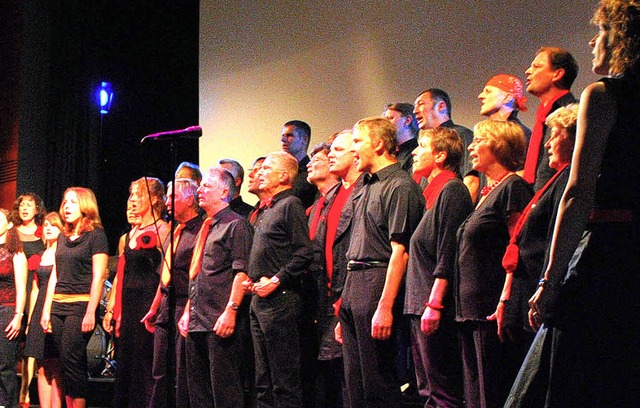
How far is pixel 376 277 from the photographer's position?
4234 mm

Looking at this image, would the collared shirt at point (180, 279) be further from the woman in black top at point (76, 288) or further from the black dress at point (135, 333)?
the woman in black top at point (76, 288)

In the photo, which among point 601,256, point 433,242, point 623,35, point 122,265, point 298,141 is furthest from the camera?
point 298,141

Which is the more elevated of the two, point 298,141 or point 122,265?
point 298,141

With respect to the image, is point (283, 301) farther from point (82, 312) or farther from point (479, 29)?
point (479, 29)

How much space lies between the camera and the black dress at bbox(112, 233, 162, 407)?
588 cm

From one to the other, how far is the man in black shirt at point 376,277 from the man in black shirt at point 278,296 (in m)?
0.44

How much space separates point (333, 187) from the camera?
523cm

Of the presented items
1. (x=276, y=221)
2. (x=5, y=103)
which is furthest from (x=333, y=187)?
(x=5, y=103)

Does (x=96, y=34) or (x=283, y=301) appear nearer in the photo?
(x=283, y=301)

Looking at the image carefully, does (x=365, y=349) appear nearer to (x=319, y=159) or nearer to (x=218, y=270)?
(x=218, y=270)

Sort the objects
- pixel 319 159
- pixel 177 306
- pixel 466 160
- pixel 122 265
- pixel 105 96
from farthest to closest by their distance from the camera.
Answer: pixel 105 96
pixel 122 265
pixel 177 306
pixel 319 159
pixel 466 160

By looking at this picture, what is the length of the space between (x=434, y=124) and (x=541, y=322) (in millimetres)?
3381

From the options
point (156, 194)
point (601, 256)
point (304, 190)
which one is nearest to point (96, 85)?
point (156, 194)

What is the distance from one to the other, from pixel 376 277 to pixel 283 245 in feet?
2.92
